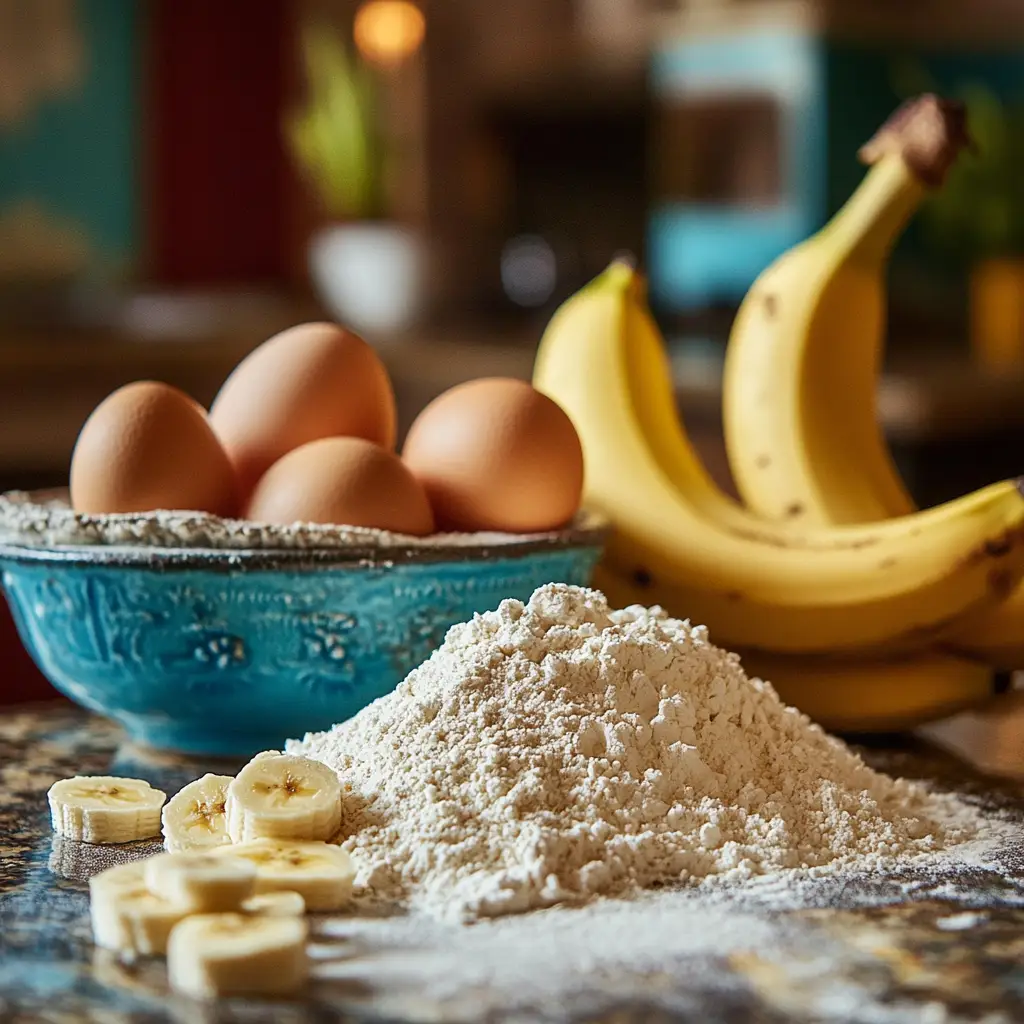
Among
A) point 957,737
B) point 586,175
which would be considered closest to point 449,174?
point 586,175

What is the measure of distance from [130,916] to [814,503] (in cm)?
61

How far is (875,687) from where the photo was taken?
3.22 feet

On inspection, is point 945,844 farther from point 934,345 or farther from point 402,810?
point 934,345

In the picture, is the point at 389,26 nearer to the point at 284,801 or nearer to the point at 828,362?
the point at 828,362

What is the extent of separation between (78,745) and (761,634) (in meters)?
0.42

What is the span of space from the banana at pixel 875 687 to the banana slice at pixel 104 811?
0.39 m

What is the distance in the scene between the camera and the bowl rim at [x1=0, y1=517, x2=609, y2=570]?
0.81m

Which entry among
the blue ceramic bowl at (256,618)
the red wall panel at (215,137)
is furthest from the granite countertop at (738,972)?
the red wall panel at (215,137)

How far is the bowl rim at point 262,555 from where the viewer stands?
0.81m

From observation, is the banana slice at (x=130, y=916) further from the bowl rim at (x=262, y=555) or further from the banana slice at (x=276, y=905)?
the bowl rim at (x=262, y=555)

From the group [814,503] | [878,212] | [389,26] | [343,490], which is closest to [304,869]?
[343,490]

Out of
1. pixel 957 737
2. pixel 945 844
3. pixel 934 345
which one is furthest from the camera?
pixel 934 345

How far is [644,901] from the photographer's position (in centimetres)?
65

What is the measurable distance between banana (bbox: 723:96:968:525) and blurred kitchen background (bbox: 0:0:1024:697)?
1.37m
